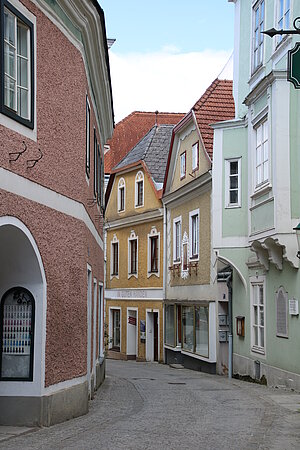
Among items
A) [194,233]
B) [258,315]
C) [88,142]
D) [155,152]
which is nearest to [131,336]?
[155,152]

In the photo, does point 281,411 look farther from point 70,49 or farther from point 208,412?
point 70,49

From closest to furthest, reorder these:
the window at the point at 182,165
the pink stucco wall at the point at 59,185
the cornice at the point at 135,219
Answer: the pink stucco wall at the point at 59,185, the window at the point at 182,165, the cornice at the point at 135,219

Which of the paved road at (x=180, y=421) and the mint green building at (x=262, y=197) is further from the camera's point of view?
the mint green building at (x=262, y=197)

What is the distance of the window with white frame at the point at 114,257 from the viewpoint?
35625 millimetres

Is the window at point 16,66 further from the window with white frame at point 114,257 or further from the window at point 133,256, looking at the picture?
the window with white frame at point 114,257

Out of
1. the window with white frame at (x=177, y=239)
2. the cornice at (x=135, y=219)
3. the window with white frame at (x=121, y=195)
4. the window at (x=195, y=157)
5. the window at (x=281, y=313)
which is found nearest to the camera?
the window at (x=281, y=313)

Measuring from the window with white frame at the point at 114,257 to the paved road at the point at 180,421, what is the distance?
16816mm

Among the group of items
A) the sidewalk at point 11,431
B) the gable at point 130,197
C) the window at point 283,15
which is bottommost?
the sidewalk at point 11,431

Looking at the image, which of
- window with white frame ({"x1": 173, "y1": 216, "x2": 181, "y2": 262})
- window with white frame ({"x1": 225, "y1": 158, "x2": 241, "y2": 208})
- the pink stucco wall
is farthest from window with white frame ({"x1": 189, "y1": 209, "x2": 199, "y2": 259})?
the pink stucco wall

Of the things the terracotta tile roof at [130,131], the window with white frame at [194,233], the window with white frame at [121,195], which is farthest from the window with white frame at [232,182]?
the terracotta tile roof at [130,131]

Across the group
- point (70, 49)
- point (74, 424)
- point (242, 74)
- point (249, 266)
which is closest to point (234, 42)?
point (242, 74)

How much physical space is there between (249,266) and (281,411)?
23.3ft

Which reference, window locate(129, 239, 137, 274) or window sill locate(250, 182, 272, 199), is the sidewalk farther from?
window locate(129, 239, 137, 274)

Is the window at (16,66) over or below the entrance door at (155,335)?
over
